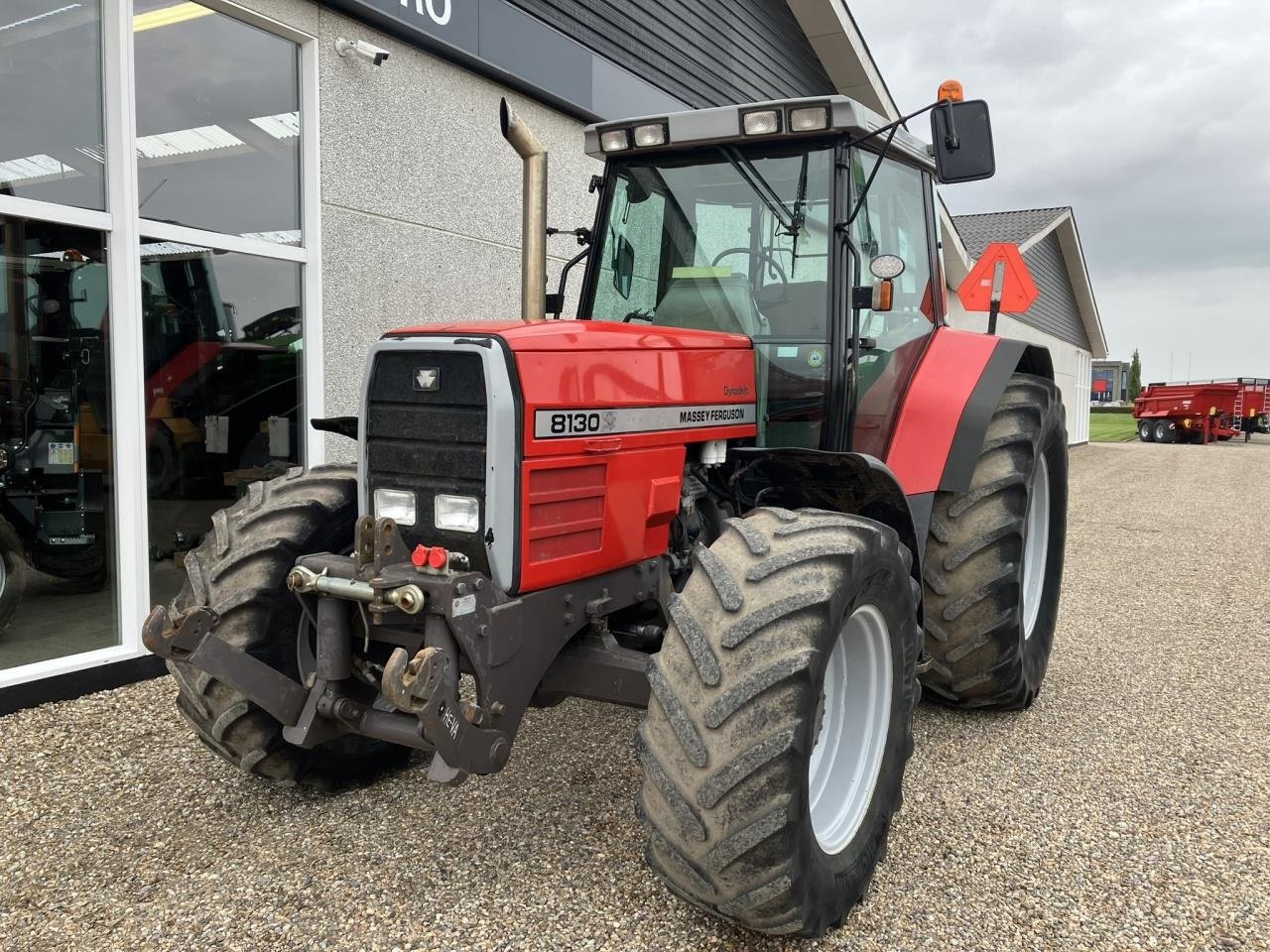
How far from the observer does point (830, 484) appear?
10.6ft

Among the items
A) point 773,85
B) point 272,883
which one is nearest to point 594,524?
point 272,883

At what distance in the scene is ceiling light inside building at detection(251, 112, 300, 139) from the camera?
5.19 metres

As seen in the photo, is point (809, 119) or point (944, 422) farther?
point (944, 422)

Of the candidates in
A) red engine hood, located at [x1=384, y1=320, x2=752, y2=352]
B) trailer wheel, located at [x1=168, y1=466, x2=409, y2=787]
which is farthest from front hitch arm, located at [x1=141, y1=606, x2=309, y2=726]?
red engine hood, located at [x1=384, y1=320, x2=752, y2=352]

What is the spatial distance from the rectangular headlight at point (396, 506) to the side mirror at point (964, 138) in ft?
6.16

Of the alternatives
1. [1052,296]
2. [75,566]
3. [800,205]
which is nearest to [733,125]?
[800,205]

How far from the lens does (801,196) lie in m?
3.22

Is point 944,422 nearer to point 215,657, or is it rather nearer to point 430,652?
point 430,652

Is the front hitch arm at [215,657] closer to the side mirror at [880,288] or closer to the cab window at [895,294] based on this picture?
the cab window at [895,294]

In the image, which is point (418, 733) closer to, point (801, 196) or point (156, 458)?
point (801, 196)

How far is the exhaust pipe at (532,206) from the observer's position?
3.06m

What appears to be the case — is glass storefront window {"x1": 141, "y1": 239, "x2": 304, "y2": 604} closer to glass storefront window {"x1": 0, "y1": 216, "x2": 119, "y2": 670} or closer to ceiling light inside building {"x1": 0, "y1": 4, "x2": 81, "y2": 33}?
glass storefront window {"x1": 0, "y1": 216, "x2": 119, "y2": 670}

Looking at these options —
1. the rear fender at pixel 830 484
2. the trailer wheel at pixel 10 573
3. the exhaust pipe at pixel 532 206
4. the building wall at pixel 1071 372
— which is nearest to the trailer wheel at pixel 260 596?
the exhaust pipe at pixel 532 206

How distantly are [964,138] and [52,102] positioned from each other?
3781 millimetres
